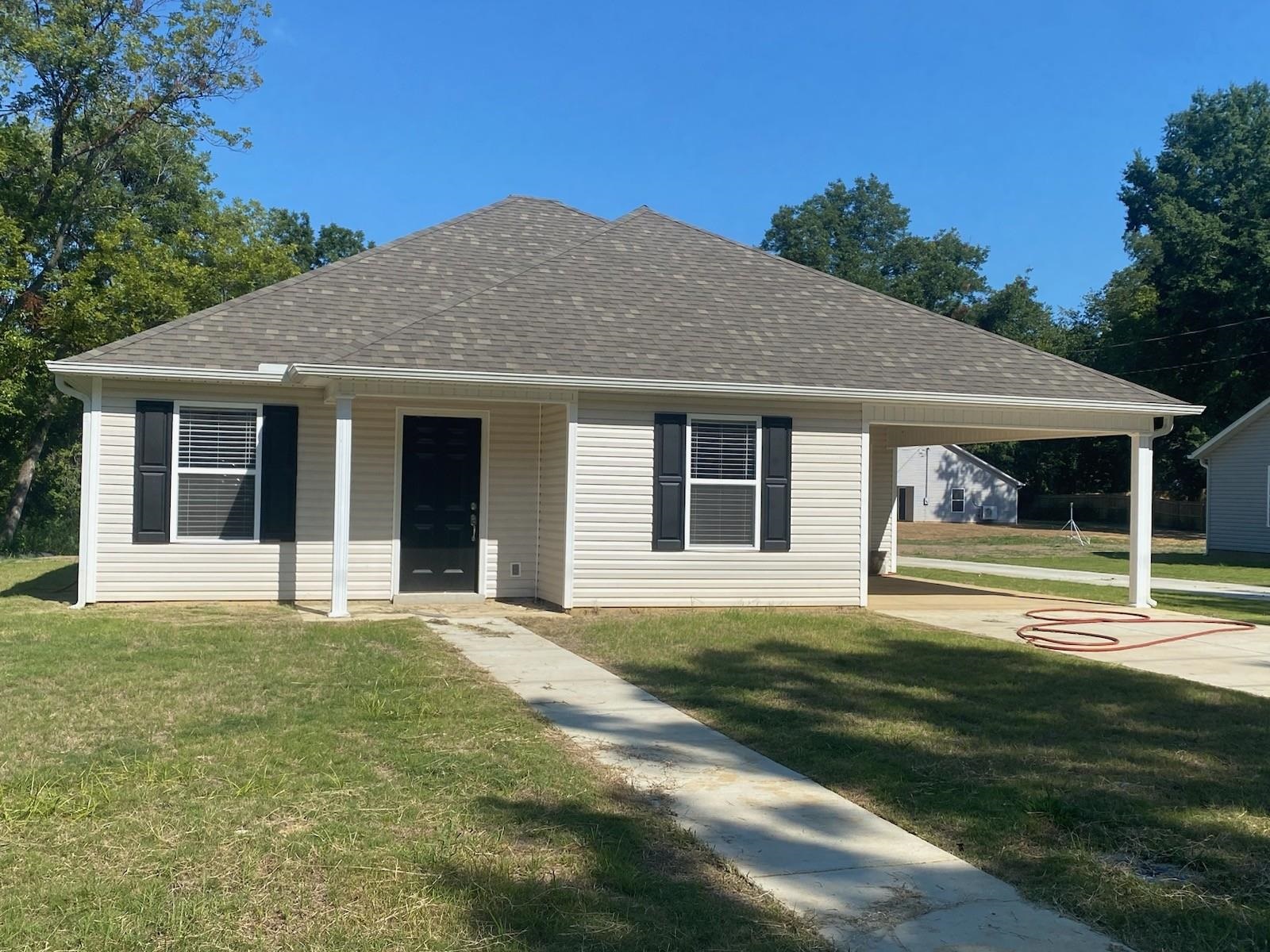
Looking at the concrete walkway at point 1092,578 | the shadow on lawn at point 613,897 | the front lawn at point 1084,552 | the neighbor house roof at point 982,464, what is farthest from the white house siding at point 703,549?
the neighbor house roof at point 982,464

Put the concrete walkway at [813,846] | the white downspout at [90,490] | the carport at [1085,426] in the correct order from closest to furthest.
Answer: the concrete walkway at [813,846] < the white downspout at [90,490] < the carport at [1085,426]

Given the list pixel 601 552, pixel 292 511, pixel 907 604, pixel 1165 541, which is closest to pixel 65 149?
pixel 292 511

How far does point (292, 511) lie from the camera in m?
12.0

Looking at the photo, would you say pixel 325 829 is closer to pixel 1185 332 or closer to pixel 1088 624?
pixel 1088 624

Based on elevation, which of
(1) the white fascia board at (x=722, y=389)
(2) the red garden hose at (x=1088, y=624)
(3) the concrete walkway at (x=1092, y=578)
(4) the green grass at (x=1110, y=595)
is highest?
(1) the white fascia board at (x=722, y=389)

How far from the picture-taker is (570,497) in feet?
38.1

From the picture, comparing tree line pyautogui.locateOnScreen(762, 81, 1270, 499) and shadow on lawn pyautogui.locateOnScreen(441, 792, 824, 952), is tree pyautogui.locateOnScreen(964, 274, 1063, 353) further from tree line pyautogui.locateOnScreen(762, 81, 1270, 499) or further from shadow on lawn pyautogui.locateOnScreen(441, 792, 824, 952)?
shadow on lawn pyautogui.locateOnScreen(441, 792, 824, 952)

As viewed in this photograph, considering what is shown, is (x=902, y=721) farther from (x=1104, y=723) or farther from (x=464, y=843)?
(x=464, y=843)

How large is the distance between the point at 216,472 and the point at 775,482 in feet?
20.5

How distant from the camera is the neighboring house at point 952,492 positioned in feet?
168

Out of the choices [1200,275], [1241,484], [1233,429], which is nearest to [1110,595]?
[1233,429]

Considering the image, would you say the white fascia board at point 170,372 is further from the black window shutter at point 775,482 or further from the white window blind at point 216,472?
the black window shutter at point 775,482

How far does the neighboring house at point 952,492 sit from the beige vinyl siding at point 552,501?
40.7 meters

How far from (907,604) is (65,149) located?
21605mm
